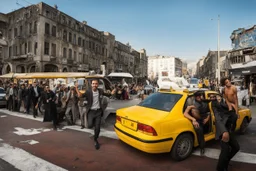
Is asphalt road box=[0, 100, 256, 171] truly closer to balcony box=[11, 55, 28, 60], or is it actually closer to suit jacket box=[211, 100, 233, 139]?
suit jacket box=[211, 100, 233, 139]

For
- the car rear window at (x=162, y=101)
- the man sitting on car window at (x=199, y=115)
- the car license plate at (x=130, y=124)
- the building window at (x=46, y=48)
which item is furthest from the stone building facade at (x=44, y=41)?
the man sitting on car window at (x=199, y=115)

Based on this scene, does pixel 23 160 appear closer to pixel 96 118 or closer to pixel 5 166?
pixel 5 166

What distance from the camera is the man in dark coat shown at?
349cm

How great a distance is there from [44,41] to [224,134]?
27.6 m

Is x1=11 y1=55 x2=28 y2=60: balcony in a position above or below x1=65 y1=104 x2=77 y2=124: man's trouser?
above

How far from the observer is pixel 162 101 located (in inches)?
196

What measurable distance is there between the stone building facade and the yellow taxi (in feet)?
79.6

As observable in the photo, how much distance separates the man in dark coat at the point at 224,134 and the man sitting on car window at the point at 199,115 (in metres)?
0.66

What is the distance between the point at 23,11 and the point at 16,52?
632 centimetres

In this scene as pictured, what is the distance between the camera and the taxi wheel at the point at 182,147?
4.14 m

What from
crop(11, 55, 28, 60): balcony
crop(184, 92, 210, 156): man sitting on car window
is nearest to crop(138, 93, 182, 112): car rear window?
crop(184, 92, 210, 156): man sitting on car window

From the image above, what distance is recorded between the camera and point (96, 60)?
129 ft

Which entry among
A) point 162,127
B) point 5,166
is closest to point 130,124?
point 162,127

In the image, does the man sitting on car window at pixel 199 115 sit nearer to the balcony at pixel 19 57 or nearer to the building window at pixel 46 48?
the building window at pixel 46 48
